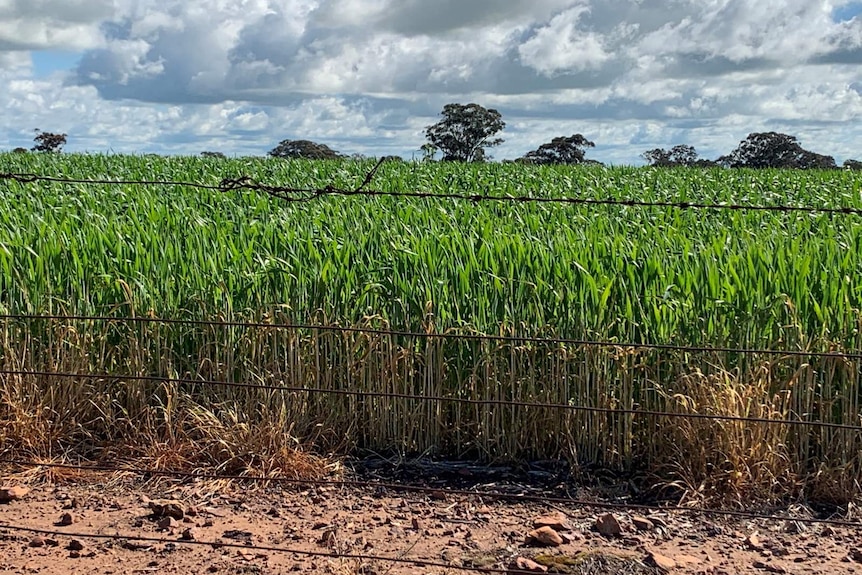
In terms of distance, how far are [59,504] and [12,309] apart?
1467mm

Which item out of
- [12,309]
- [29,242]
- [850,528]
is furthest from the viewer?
[29,242]

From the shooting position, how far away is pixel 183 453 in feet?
17.0

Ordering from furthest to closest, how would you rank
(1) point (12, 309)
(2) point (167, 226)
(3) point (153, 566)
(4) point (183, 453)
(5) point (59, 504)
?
(2) point (167, 226) → (1) point (12, 309) → (4) point (183, 453) → (5) point (59, 504) → (3) point (153, 566)

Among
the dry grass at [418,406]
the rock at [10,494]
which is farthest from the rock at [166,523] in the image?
the rock at [10,494]

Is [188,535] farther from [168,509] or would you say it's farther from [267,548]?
[267,548]

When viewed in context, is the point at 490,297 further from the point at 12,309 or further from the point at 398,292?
the point at 12,309

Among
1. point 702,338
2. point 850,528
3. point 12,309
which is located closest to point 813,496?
point 850,528

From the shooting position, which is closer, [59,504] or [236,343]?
[59,504]

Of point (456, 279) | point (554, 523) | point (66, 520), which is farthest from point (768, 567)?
point (66, 520)

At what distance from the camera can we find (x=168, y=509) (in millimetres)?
4508

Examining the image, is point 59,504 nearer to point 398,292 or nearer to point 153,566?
point 153,566

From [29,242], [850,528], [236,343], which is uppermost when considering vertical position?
[29,242]

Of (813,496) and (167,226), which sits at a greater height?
(167,226)

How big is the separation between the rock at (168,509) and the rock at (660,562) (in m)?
2.22
